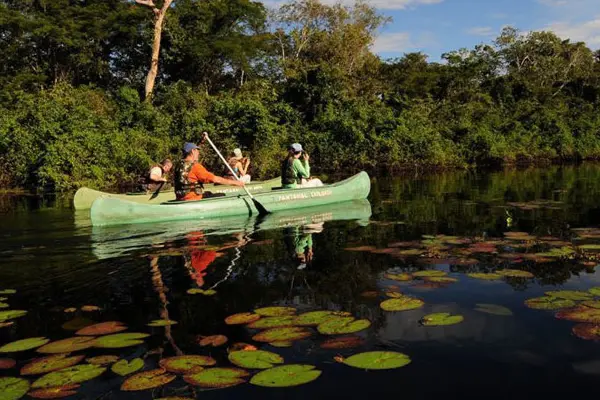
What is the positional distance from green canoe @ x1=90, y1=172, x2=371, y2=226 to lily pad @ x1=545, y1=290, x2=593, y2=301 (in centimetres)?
608

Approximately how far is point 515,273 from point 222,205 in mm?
5676

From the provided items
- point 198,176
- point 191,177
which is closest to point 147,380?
point 198,176

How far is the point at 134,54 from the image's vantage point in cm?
3122

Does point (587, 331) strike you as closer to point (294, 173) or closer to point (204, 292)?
point (204, 292)

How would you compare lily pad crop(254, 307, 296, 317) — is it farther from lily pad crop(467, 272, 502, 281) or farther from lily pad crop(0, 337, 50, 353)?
lily pad crop(467, 272, 502, 281)

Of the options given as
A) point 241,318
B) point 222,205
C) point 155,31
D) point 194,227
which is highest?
point 155,31

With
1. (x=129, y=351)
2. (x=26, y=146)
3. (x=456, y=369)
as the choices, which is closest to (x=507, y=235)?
(x=456, y=369)

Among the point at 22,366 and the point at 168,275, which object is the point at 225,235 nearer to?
the point at 168,275

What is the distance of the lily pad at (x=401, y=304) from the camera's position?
3949mm

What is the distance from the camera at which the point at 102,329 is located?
12.0ft

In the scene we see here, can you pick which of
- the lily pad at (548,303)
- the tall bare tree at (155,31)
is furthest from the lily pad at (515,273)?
the tall bare tree at (155,31)

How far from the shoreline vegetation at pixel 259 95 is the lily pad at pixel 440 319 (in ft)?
48.7

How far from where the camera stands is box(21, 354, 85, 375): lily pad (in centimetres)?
300

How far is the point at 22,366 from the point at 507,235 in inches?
228
